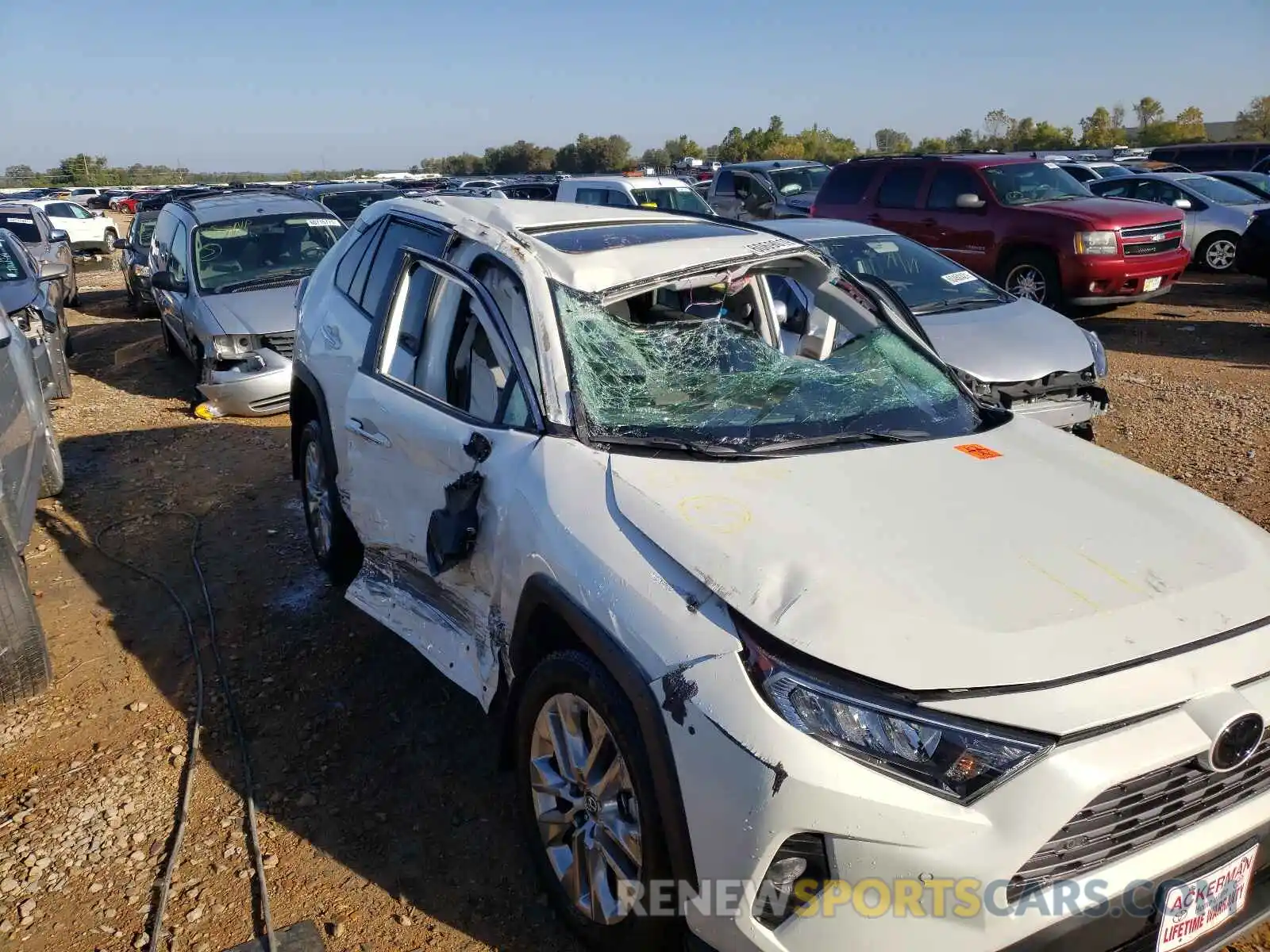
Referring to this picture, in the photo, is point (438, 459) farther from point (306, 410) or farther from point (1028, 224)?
point (1028, 224)

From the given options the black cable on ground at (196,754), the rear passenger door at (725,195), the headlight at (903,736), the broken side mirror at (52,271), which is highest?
the rear passenger door at (725,195)

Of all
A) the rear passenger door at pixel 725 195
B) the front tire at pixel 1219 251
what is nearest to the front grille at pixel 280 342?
the rear passenger door at pixel 725 195

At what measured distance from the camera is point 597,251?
3.29 meters

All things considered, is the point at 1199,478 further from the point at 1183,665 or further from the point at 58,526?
the point at 58,526

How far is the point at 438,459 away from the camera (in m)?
3.22

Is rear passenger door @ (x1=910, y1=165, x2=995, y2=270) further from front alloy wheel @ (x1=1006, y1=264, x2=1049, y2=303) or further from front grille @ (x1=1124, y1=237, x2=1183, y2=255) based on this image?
front grille @ (x1=1124, y1=237, x2=1183, y2=255)

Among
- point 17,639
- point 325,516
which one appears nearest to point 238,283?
point 325,516

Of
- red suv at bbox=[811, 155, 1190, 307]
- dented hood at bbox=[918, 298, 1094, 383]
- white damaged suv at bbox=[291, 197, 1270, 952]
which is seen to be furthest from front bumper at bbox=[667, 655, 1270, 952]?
red suv at bbox=[811, 155, 1190, 307]

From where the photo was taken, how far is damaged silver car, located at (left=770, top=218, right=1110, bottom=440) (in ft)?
20.2

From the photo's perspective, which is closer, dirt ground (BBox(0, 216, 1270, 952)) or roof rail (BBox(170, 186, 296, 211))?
dirt ground (BBox(0, 216, 1270, 952))

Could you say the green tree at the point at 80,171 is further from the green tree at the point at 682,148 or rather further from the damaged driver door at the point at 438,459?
the damaged driver door at the point at 438,459

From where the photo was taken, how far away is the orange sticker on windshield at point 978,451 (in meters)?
2.95

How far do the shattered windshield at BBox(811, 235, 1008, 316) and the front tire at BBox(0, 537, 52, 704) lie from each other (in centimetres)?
559

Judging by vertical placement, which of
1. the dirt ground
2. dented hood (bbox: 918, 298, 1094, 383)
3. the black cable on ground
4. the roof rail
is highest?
the roof rail
